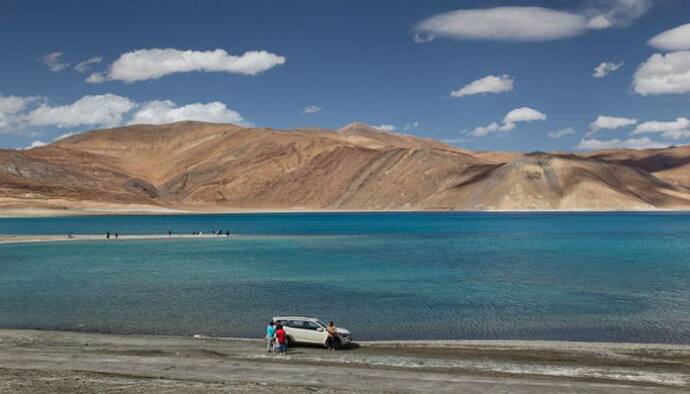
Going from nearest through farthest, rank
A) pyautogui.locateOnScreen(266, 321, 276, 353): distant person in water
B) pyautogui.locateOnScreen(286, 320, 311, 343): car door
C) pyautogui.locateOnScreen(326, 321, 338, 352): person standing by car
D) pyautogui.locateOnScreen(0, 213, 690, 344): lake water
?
pyautogui.locateOnScreen(266, 321, 276, 353): distant person in water < pyautogui.locateOnScreen(326, 321, 338, 352): person standing by car < pyautogui.locateOnScreen(286, 320, 311, 343): car door < pyautogui.locateOnScreen(0, 213, 690, 344): lake water

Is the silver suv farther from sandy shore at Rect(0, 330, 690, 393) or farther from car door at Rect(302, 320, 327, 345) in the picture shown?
sandy shore at Rect(0, 330, 690, 393)

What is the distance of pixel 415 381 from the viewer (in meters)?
22.2

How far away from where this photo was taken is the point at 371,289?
47.2m

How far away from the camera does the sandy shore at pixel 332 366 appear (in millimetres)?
21156

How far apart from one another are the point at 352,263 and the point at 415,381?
4242cm

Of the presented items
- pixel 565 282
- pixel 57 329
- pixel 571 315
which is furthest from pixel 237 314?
pixel 565 282

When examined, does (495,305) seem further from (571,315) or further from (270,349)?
(270,349)

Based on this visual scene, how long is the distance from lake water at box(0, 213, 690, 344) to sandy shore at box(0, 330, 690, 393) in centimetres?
352

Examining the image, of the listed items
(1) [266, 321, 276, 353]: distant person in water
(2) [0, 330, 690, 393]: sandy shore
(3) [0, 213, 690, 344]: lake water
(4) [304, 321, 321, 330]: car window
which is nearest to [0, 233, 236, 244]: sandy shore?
(3) [0, 213, 690, 344]: lake water

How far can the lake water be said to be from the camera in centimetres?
3453

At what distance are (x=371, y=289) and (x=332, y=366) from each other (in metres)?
22.3

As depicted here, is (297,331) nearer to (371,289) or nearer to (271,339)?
(271,339)

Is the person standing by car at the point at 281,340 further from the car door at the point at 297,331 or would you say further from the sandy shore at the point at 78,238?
the sandy shore at the point at 78,238

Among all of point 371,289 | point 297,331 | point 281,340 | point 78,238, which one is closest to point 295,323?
point 297,331
